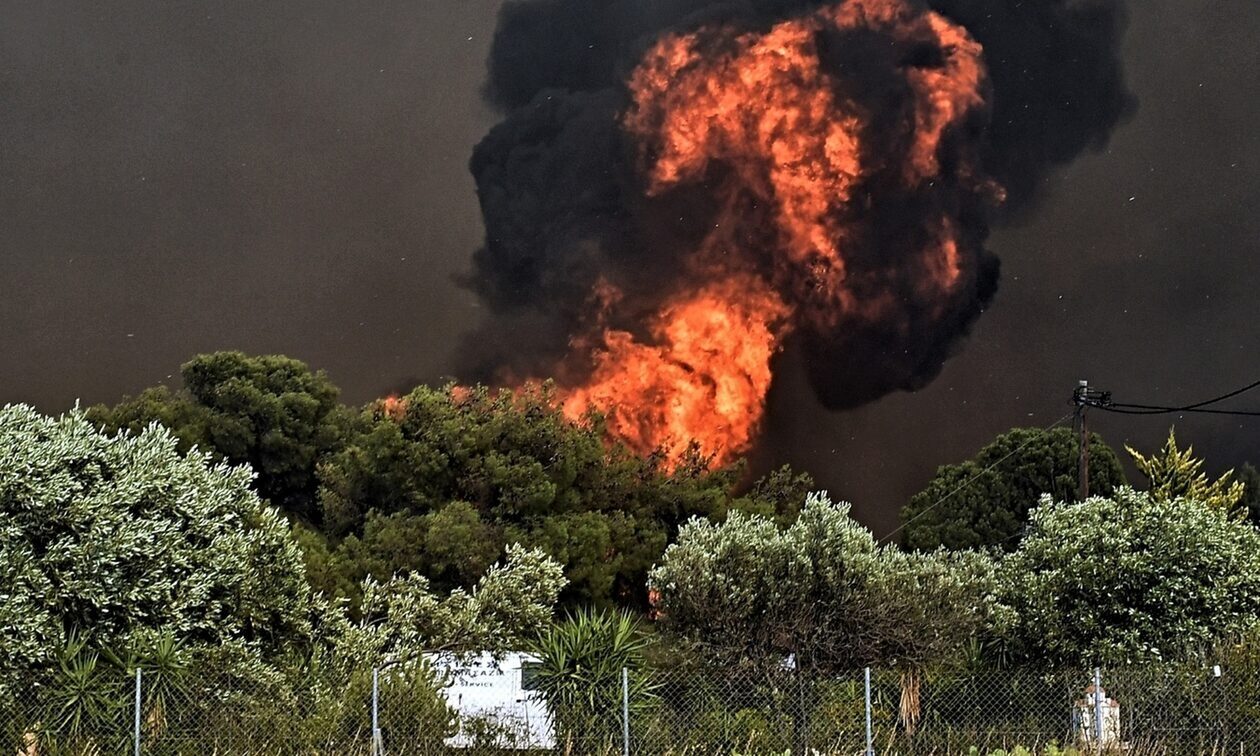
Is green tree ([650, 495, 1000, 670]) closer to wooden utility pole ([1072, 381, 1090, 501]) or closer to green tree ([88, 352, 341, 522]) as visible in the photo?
wooden utility pole ([1072, 381, 1090, 501])

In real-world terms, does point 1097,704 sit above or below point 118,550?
below

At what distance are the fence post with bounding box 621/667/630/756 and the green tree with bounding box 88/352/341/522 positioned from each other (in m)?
31.4

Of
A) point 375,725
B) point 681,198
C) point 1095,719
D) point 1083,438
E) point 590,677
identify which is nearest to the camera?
point 375,725

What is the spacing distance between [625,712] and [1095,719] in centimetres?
630

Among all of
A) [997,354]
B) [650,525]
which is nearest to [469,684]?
[650,525]

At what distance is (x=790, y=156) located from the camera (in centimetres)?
7175

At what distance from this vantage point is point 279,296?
71.2m

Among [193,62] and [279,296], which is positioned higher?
[193,62]

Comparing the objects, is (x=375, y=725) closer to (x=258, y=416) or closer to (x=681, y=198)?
(x=258, y=416)

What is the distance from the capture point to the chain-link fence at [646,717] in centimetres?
1734

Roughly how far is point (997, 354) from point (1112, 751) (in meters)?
58.0

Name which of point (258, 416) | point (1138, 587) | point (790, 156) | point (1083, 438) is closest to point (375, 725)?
point (1138, 587)

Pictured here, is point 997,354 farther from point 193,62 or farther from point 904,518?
point 193,62

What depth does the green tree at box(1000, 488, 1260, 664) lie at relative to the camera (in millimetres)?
22250
